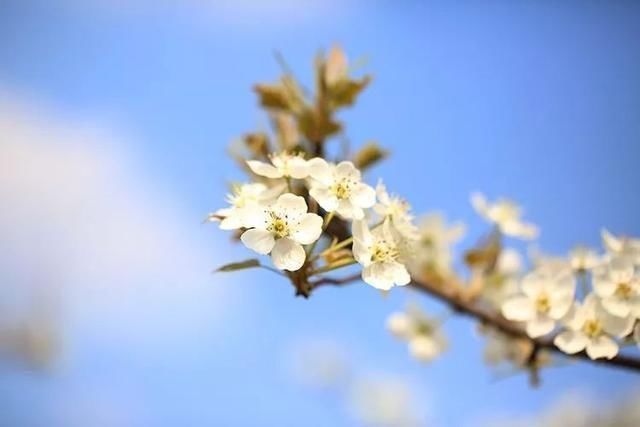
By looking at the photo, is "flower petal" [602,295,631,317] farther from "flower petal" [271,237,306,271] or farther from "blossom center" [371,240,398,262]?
"flower petal" [271,237,306,271]

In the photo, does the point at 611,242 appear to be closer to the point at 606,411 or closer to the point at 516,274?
the point at 516,274

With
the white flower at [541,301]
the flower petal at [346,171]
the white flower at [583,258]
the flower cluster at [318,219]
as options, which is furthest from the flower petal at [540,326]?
the flower petal at [346,171]

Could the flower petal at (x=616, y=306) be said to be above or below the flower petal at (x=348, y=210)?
below

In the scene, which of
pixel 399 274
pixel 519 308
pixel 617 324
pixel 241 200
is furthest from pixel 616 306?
pixel 241 200

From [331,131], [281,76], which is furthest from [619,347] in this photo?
[281,76]

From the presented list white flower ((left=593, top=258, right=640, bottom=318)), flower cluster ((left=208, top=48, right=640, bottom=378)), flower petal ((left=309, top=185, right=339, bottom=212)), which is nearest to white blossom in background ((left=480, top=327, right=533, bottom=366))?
flower cluster ((left=208, top=48, right=640, bottom=378))

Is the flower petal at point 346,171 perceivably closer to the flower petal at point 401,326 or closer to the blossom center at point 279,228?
the blossom center at point 279,228
